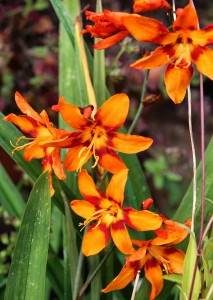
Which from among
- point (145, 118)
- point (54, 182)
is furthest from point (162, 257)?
point (145, 118)

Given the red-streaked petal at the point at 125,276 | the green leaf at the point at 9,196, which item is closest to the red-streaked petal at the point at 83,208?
the red-streaked petal at the point at 125,276

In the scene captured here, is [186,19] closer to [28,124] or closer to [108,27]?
[108,27]

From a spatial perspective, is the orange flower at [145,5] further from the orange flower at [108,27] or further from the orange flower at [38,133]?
the orange flower at [38,133]

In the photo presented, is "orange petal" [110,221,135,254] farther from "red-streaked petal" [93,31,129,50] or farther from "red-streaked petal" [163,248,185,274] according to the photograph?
"red-streaked petal" [93,31,129,50]

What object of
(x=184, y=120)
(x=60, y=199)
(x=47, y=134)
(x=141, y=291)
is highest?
(x=47, y=134)

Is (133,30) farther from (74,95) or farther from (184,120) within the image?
(184,120)

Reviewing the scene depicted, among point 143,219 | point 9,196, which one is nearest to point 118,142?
point 143,219
